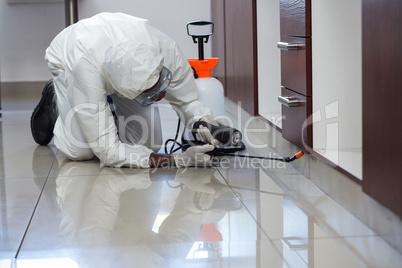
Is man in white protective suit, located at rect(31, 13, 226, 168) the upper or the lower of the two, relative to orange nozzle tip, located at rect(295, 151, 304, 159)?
upper

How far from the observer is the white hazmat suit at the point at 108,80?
220cm

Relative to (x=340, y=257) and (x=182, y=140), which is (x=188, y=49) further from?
(x=340, y=257)

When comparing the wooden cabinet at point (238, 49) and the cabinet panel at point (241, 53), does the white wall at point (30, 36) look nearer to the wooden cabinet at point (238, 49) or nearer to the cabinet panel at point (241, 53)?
the wooden cabinet at point (238, 49)

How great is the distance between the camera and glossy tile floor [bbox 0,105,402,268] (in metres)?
1.41

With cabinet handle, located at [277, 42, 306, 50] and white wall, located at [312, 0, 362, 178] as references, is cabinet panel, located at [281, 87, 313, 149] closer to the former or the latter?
white wall, located at [312, 0, 362, 178]

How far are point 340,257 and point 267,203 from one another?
50 cm

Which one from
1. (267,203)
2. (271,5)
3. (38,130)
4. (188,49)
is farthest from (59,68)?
(188,49)

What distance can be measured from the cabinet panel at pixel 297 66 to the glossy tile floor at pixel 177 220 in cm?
33

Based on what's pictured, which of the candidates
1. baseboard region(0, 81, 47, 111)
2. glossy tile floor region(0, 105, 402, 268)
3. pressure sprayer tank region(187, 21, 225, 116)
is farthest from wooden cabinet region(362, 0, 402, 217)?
baseboard region(0, 81, 47, 111)

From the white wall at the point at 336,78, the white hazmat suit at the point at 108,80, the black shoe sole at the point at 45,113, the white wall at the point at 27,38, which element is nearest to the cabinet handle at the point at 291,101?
the white wall at the point at 336,78

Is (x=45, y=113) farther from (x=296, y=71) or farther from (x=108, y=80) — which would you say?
(x=296, y=71)

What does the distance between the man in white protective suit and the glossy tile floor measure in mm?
86

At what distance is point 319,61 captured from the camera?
1995 millimetres

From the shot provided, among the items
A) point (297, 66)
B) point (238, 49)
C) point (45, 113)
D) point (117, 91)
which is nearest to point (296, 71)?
point (297, 66)
